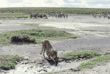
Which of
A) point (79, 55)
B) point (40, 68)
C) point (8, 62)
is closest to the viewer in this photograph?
point (40, 68)

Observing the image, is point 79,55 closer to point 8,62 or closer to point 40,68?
point 40,68

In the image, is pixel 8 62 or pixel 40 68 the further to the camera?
pixel 8 62

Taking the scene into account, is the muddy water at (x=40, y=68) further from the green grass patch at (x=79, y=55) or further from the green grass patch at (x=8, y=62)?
the green grass patch at (x=79, y=55)

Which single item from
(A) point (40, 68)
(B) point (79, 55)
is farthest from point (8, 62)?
(B) point (79, 55)

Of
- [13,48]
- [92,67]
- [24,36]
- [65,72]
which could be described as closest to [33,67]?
[65,72]

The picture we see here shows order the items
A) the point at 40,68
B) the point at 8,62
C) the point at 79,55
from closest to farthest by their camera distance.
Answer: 1. the point at 40,68
2. the point at 8,62
3. the point at 79,55

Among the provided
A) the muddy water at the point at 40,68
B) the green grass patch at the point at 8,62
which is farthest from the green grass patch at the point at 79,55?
the green grass patch at the point at 8,62

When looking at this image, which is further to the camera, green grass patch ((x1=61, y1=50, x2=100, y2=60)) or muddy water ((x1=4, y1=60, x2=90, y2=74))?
green grass patch ((x1=61, y1=50, x2=100, y2=60))

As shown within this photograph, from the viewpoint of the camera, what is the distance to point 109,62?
8.86 m

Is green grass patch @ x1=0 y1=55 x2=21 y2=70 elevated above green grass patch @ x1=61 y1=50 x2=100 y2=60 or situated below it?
above

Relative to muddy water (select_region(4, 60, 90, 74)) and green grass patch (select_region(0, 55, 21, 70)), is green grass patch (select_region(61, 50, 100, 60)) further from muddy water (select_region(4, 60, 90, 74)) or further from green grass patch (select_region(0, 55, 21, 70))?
green grass patch (select_region(0, 55, 21, 70))

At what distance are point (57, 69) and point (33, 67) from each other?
1250 mm

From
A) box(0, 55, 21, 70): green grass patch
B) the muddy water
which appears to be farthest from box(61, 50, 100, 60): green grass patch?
box(0, 55, 21, 70): green grass patch

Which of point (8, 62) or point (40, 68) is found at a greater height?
point (8, 62)
